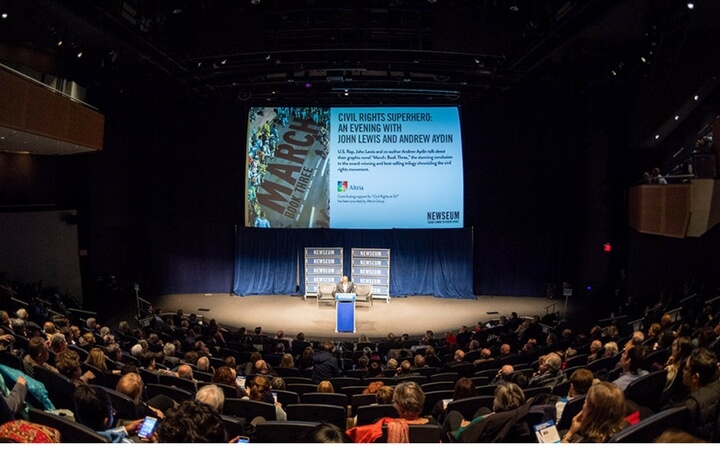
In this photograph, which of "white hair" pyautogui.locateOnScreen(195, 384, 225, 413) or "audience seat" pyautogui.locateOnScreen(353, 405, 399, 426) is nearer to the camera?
"white hair" pyautogui.locateOnScreen(195, 384, 225, 413)

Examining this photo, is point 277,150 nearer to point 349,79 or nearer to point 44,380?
point 349,79

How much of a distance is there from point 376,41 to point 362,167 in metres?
5.68

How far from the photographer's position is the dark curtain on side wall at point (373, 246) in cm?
1959

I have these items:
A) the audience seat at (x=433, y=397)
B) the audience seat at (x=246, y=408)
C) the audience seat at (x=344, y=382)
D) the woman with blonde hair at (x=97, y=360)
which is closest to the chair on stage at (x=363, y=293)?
the audience seat at (x=344, y=382)

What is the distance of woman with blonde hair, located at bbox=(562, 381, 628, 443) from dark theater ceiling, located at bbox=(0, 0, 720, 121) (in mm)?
9681

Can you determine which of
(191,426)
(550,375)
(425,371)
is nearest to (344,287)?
(425,371)

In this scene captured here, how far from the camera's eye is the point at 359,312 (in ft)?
58.2

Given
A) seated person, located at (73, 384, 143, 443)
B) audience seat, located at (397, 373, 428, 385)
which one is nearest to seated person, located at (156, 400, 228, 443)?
seated person, located at (73, 384, 143, 443)

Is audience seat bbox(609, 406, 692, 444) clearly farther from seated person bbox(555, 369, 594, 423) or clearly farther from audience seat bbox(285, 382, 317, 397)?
audience seat bbox(285, 382, 317, 397)

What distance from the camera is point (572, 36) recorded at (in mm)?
12297

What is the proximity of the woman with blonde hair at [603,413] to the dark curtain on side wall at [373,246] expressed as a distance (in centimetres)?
1625

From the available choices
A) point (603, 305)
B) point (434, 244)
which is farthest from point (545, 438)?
→ point (434, 244)

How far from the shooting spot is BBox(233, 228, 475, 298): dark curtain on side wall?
64.3ft
